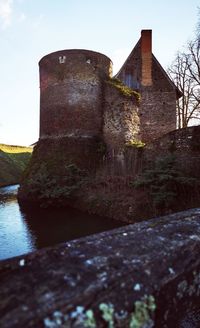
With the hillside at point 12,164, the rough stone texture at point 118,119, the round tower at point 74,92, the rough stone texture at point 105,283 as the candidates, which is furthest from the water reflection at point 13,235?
the hillside at point 12,164

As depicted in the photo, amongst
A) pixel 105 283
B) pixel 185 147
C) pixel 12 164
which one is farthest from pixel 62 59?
pixel 12 164

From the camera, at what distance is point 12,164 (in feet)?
111

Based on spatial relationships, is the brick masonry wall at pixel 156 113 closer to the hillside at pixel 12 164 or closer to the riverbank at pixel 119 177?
the riverbank at pixel 119 177

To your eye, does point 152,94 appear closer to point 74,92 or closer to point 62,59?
point 74,92

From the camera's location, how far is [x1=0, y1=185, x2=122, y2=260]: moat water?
8.47 metres

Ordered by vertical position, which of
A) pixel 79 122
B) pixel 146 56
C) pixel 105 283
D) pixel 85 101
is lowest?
pixel 105 283

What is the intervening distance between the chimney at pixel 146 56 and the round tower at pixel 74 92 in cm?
627

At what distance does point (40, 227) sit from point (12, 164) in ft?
82.3

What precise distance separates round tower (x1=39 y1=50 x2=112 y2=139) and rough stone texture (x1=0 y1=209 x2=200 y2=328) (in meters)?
16.7

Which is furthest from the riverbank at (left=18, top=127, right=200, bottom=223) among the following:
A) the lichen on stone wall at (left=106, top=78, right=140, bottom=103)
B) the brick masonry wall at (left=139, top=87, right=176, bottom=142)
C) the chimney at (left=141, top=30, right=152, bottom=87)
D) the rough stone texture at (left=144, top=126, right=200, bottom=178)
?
the chimney at (left=141, top=30, right=152, bottom=87)

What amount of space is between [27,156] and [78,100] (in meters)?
25.1

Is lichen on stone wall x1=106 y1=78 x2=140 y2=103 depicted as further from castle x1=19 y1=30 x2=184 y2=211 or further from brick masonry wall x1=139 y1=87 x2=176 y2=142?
brick masonry wall x1=139 y1=87 x2=176 y2=142

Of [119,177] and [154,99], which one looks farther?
[154,99]

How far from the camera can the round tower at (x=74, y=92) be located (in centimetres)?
1797
